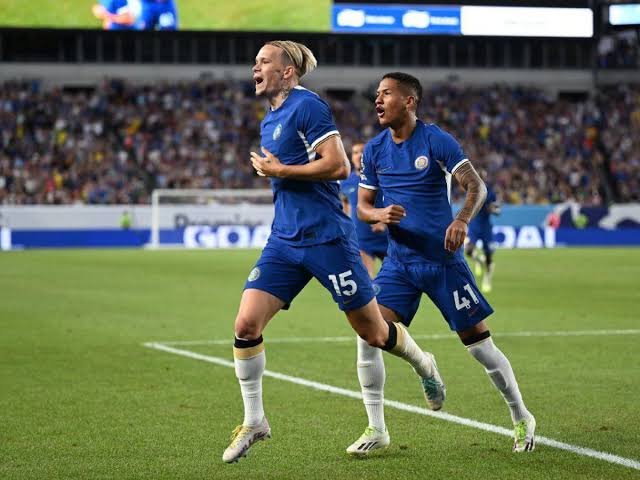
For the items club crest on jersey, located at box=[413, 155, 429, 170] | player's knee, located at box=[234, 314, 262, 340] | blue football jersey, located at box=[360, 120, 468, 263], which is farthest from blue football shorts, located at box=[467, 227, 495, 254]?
player's knee, located at box=[234, 314, 262, 340]

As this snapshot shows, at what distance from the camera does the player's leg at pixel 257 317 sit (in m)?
6.68

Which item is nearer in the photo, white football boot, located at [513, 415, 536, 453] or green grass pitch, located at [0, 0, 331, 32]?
white football boot, located at [513, 415, 536, 453]

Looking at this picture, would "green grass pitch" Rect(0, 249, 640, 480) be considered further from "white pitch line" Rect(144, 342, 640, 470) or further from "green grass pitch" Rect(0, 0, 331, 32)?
"green grass pitch" Rect(0, 0, 331, 32)

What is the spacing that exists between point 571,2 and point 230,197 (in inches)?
562

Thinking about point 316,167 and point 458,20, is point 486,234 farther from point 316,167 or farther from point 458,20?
point 458,20

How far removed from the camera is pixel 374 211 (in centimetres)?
739

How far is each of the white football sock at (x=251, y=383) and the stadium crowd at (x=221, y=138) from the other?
125ft

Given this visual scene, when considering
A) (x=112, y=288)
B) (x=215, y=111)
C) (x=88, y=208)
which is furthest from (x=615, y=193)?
(x=112, y=288)

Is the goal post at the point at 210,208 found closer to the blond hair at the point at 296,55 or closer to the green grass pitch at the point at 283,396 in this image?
the green grass pitch at the point at 283,396

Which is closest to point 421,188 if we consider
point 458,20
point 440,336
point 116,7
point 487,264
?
point 440,336

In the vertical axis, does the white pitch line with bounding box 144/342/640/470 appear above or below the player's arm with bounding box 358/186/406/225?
below

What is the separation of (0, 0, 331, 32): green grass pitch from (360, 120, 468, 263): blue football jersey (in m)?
34.5

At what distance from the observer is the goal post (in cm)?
4288

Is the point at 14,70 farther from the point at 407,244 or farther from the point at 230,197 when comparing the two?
the point at 407,244
